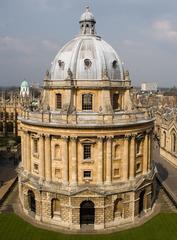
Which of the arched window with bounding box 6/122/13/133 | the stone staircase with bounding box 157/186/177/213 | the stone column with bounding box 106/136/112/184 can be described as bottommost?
the stone staircase with bounding box 157/186/177/213

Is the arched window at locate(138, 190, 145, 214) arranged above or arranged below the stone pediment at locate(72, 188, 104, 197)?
below

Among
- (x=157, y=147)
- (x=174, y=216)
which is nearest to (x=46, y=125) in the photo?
(x=174, y=216)

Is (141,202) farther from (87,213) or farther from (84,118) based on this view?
(84,118)

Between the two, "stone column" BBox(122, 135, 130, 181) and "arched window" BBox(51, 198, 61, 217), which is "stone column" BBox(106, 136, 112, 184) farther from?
"arched window" BBox(51, 198, 61, 217)

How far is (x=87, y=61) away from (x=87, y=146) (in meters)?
11.2

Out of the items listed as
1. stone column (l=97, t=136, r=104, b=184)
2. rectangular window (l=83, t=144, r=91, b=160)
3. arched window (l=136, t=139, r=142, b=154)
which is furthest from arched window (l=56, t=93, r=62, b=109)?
arched window (l=136, t=139, r=142, b=154)

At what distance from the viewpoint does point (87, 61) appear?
141 ft

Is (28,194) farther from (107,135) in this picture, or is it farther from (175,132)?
(175,132)

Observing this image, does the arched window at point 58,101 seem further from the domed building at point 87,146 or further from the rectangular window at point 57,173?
the rectangular window at point 57,173

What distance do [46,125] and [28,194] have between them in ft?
37.0

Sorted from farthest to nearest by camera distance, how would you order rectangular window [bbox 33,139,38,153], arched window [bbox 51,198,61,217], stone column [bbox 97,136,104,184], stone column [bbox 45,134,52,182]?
rectangular window [bbox 33,139,38,153]
arched window [bbox 51,198,61,217]
stone column [bbox 45,134,52,182]
stone column [bbox 97,136,104,184]

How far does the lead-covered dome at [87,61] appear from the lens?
42.8m

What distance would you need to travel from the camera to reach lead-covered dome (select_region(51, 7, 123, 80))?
4284cm

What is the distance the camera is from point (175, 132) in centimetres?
6931
